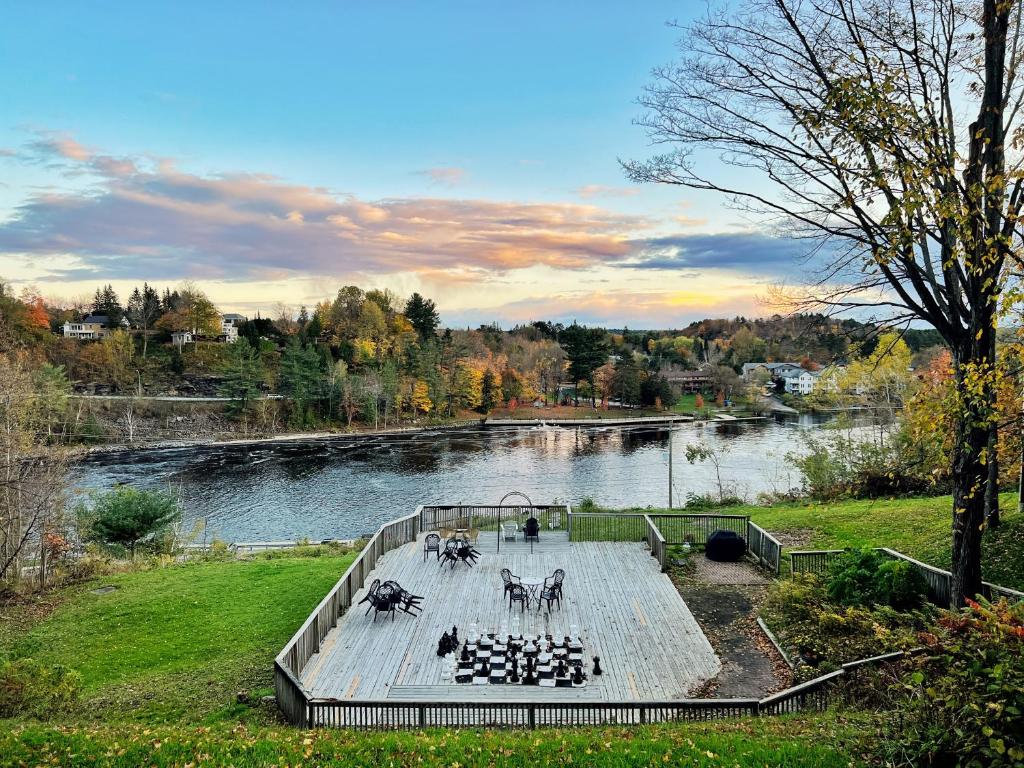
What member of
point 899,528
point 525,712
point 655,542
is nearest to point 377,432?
point 655,542

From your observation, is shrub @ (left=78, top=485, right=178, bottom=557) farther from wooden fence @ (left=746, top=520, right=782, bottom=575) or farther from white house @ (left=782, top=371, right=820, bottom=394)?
white house @ (left=782, top=371, right=820, bottom=394)

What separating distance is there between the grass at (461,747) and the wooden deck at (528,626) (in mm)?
2078

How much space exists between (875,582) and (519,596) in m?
6.37

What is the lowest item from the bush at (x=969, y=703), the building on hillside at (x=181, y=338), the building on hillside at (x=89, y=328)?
the bush at (x=969, y=703)

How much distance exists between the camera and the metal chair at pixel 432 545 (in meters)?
14.7

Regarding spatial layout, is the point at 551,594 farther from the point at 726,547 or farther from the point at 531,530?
the point at 726,547

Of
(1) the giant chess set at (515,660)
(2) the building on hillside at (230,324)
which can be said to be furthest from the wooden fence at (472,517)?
(2) the building on hillside at (230,324)

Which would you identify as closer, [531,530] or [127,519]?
[531,530]

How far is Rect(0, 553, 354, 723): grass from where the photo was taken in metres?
8.81

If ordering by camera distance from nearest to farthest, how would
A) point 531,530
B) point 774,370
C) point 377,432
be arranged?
1. point 531,530
2. point 377,432
3. point 774,370

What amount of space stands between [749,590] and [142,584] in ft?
49.3

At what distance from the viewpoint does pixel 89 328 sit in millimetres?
82938

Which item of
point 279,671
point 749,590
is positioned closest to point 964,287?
point 749,590

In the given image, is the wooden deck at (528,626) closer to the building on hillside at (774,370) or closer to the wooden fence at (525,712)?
the wooden fence at (525,712)
